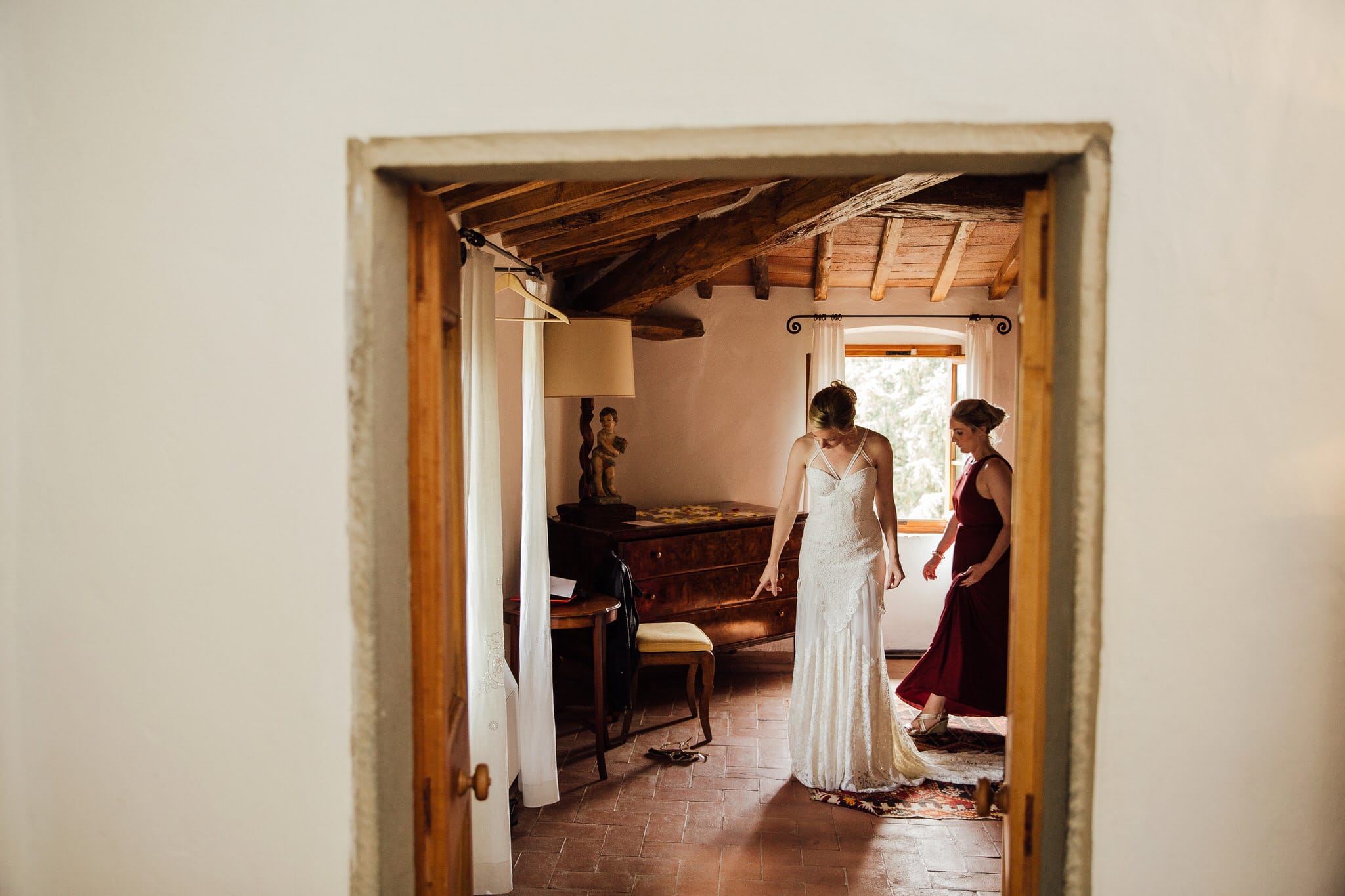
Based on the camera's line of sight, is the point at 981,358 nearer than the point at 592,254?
A: No

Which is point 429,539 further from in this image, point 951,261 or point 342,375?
point 951,261

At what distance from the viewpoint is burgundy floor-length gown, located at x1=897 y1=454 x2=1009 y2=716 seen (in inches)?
168

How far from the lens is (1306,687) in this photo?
60.6 inches

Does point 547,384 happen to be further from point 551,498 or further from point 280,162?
point 280,162

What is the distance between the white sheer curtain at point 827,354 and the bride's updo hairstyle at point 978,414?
5.81ft

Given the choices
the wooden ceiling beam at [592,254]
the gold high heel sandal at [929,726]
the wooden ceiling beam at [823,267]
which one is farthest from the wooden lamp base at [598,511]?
the wooden ceiling beam at [823,267]

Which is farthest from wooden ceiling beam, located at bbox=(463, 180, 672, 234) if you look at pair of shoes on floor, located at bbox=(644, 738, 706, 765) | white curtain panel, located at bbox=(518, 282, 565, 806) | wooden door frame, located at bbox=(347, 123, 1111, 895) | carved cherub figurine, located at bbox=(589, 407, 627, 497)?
pair of shoes on floor, located at bbox=(644, 738, 706, 765)

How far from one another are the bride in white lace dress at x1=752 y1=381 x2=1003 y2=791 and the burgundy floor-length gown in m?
0.50

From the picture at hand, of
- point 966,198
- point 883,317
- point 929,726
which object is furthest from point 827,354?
point 929,726

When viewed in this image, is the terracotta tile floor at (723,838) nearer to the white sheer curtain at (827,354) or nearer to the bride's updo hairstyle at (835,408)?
the bride's updo hairstyle at (835,408)

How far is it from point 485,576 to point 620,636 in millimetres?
1348

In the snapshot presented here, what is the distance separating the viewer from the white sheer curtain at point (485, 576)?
9.39 feet

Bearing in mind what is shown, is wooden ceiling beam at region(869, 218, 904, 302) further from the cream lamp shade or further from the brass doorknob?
the brass doorknob

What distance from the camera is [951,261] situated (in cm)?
577
